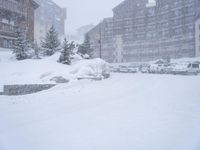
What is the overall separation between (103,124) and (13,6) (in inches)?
1267

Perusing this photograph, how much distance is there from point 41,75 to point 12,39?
20.0m

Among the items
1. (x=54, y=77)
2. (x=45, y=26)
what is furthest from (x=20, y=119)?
(x=45, y=26)

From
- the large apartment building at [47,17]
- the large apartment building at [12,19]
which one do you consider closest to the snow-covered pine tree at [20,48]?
the large apartment building at [12,19]

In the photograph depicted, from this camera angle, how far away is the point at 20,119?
27.0ft

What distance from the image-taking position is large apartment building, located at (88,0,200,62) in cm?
5878

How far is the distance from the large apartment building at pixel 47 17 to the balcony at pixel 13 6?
4247cm

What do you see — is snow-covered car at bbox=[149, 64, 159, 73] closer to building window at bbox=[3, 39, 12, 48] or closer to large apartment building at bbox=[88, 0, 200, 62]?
building window at bbox=[3, 39, 12, 48]

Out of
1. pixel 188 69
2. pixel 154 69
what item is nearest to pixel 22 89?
pixel 188 69

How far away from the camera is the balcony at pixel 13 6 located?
33.3m

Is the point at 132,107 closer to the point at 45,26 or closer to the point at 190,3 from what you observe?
the point at 190,3

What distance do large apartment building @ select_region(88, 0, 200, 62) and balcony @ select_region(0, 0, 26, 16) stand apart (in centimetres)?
2376

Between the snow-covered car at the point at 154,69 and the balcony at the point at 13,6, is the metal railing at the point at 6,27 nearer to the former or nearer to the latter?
the balcony at the point at 13,6

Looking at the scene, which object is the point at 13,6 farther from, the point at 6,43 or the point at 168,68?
the point at 168,68

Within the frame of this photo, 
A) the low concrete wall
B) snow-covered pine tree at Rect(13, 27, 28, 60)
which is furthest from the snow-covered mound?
snow-covered pine tree at Rect(13, 27, 28, 60)
